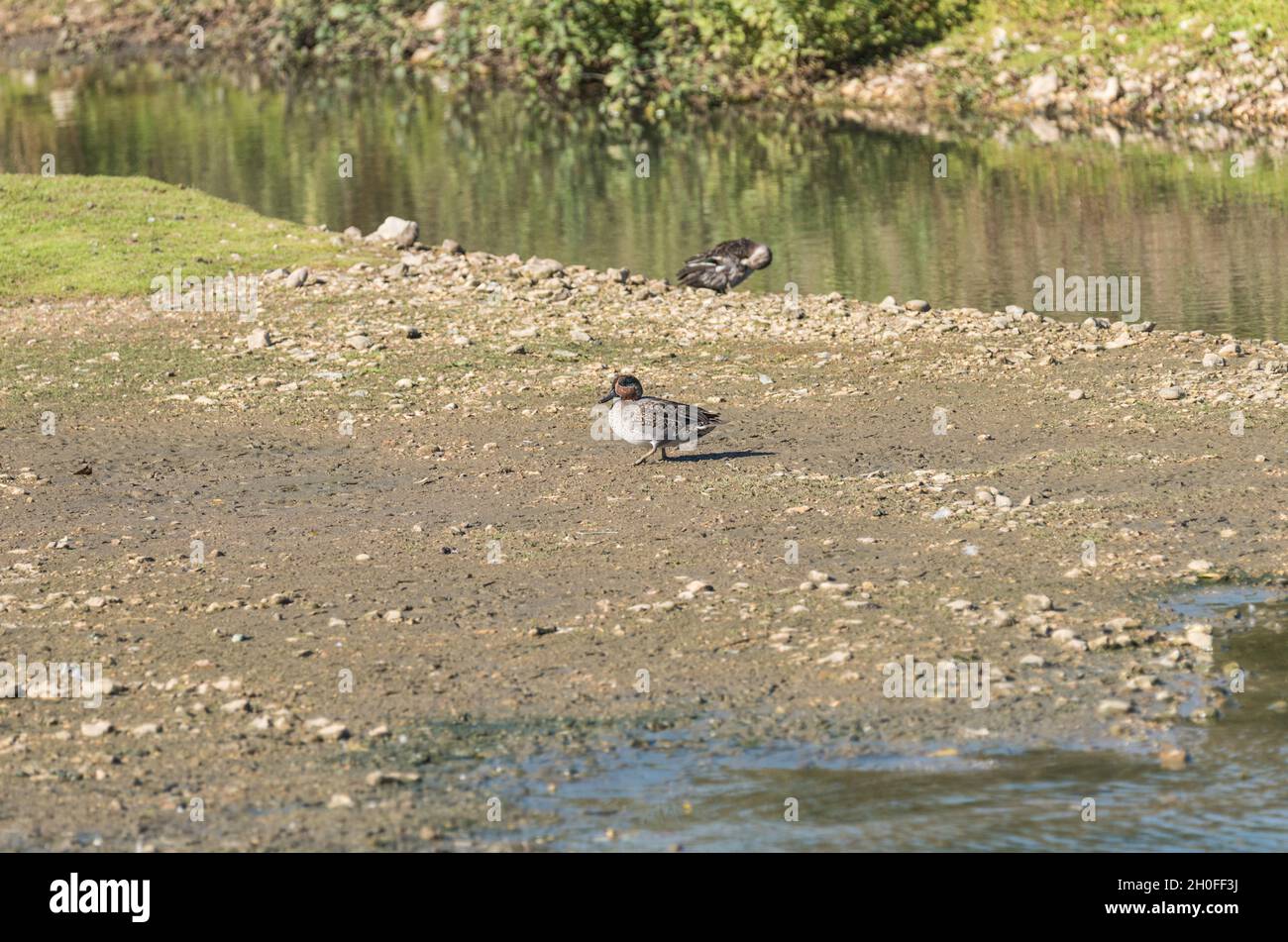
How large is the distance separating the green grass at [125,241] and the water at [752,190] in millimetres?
3788

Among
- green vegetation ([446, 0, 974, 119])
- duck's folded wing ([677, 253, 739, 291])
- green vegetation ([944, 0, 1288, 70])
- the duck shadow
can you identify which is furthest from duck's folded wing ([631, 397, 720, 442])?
green vegetation ([446, 0, 974, 119])

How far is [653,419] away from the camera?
13.8 m

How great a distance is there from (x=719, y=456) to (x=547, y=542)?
254 cm

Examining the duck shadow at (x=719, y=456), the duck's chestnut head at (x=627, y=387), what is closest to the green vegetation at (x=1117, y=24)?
the duck shadow at (x=719, y=456)

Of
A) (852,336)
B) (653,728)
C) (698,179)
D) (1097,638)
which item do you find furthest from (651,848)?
(698,179)

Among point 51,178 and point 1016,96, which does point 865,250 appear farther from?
point 1016,96

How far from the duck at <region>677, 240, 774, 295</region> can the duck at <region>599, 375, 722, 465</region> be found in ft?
24.2

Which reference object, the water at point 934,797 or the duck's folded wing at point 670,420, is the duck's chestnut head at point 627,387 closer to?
the duck's folded wing at point 670,420

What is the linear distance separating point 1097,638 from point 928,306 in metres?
9.96

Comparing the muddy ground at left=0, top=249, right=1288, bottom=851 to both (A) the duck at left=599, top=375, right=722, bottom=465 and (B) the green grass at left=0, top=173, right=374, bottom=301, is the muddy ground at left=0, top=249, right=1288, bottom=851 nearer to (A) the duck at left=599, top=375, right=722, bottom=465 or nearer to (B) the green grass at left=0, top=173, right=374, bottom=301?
(A) the duck at left=599, top=375, right=722, bottom=465

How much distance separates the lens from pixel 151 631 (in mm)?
11078

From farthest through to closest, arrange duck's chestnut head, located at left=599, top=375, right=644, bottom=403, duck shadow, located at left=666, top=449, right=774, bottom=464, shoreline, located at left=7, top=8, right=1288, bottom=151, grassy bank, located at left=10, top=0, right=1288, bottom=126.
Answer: grassy bank, located at left=10, top=0, right=1288, bottom=126, shoreline, located at left=7, top=8, right=1288, bottom=151, duck shadow, located at left=666, top=449, right=774, bottom=464, duck's chestnut head, located at left=599, top=375, right=644, bottom=403

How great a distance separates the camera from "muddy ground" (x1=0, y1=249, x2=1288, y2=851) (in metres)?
9.33

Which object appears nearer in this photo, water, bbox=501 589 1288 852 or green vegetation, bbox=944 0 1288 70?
water, bbox=501 589 1288 852
